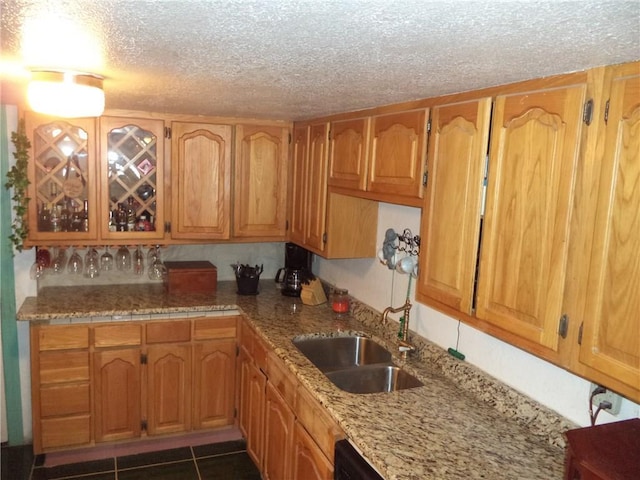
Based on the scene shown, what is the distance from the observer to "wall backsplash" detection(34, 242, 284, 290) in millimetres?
3625

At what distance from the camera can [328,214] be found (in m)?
3.08

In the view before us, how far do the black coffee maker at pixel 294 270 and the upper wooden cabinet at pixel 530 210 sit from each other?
203cm

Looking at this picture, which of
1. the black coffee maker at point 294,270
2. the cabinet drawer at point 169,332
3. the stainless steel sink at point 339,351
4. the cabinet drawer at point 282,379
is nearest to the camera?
the cabinet drawer at point 282,379

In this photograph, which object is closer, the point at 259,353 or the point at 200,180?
the point at 259,353

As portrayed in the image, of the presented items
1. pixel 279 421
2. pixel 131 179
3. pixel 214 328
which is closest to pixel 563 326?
pixel 279 421

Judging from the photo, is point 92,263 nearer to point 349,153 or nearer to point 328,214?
point 328,214

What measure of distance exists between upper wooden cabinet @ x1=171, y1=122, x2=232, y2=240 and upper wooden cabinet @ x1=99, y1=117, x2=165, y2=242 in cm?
10

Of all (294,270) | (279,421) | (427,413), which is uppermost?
(294,270)

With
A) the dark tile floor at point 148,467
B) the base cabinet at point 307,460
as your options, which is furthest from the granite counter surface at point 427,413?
the dark tile floor at point 148,467

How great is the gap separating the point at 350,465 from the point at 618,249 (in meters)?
1.17

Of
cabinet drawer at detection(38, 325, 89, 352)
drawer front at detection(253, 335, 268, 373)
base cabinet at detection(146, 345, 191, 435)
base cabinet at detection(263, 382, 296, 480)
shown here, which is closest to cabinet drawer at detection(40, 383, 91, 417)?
cabinet drawer at detection(38, 325, 89, 352)

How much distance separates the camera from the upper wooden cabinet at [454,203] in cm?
184

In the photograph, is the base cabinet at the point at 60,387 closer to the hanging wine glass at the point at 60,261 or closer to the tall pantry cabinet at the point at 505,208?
the hanging wine glass at the point at 60,261

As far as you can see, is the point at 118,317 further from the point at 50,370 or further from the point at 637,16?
the point at 637,16
